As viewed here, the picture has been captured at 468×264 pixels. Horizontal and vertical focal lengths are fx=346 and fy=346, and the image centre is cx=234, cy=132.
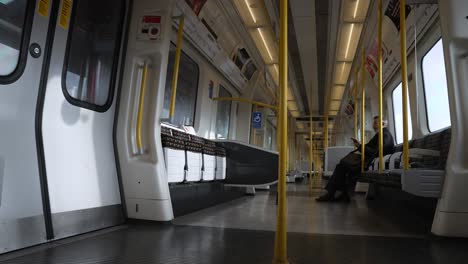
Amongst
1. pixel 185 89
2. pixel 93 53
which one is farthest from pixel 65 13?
pixel 185 89

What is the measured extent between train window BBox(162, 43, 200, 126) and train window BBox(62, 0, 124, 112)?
5.85 ft

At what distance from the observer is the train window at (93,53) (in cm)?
288

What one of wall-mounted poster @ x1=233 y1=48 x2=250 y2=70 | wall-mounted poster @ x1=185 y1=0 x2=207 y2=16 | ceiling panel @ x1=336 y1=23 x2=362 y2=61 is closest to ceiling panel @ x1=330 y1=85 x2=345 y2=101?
ceiling panel @ x1=336 y1=23 x2=362 y2=61

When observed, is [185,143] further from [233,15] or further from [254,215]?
[233,15]

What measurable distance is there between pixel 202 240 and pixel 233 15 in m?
4.31

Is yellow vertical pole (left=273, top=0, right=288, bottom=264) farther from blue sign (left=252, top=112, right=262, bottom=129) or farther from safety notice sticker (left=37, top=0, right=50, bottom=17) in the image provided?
blue sign (left=252, top=112, right=262, bottom=129)

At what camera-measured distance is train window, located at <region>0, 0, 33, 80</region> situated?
227cm

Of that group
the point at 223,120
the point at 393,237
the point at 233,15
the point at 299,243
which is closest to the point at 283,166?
the point at 299,243

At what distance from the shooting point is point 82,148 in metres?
2.96

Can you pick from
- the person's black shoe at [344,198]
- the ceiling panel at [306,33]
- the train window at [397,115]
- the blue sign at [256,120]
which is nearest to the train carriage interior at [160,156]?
the ceiling panel at [306,33]

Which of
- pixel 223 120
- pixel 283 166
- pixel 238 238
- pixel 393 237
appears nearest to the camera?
pixel 283 166

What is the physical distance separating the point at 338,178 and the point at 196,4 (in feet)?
12.4

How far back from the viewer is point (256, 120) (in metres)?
8.95

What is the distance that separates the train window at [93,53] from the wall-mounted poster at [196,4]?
1.55 m
